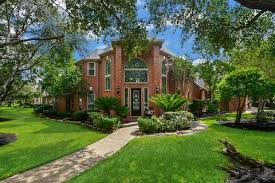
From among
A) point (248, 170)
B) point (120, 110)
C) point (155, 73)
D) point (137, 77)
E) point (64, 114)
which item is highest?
point (155, 73)

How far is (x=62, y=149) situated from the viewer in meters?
13.2

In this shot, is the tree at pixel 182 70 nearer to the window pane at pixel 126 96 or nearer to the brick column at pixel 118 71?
the window pane at pixel 126 96

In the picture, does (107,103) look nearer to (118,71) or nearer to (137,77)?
(118,71)

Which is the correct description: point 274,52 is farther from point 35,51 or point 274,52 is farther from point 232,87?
point 35,51

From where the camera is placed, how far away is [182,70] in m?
29.9

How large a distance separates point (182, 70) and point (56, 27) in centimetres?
1522

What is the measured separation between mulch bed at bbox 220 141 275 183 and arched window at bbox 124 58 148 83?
1563 centimetres

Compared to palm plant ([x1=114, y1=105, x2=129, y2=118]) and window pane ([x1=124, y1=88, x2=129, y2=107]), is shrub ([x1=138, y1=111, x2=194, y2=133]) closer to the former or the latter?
palm plant ([x1=114, y1=105, x2=129, y2=118])

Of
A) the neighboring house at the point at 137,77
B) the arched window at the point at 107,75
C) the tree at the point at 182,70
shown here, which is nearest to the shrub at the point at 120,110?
the neighboring house at the point at 137,77

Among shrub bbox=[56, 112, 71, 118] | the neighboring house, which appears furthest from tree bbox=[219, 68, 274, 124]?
shrub bbox=[56, 112, 71, 118]

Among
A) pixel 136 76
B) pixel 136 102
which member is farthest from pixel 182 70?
pixel 136 102

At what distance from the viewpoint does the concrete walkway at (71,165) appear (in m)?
9.14

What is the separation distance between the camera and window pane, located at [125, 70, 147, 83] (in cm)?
2586

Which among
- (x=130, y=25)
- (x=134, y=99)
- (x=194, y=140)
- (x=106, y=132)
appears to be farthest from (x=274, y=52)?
(x=134, y=99)
